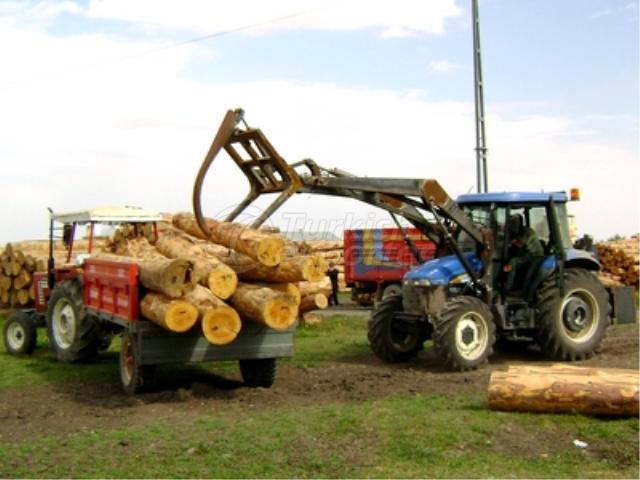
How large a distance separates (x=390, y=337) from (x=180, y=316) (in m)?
4.20

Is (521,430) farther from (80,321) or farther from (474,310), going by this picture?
(80,321)

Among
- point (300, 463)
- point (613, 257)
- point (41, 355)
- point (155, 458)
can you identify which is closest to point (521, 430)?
point (300, 463)

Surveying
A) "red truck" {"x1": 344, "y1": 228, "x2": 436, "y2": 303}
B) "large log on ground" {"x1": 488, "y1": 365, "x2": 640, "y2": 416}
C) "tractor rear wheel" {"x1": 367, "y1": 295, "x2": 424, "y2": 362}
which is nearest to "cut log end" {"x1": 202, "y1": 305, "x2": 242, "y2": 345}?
"large log on ground" {"x1": 488, "y1": 365, "x2": 640, "y2": 416}

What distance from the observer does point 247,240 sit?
1049cm

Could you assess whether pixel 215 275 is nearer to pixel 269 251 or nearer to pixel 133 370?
pixel 269 251

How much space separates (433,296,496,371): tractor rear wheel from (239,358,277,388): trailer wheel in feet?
7.14

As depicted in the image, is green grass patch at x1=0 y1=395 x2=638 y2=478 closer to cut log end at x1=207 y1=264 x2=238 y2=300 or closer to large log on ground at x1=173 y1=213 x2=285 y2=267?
cut log end at x1=207 y1=264 x2=238 y2=300

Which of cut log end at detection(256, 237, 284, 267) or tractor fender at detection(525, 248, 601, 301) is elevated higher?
cut log end at detection(256, 237, 284, 267)

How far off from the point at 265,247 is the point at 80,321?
4252 millimetres

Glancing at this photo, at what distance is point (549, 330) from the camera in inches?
496

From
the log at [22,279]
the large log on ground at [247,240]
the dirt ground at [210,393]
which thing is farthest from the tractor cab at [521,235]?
the log at [22,279]

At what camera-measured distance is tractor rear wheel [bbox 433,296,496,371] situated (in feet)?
38.2

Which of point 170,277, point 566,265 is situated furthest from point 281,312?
point 566,265

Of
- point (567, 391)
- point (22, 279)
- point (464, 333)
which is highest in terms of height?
point (22, 279)
